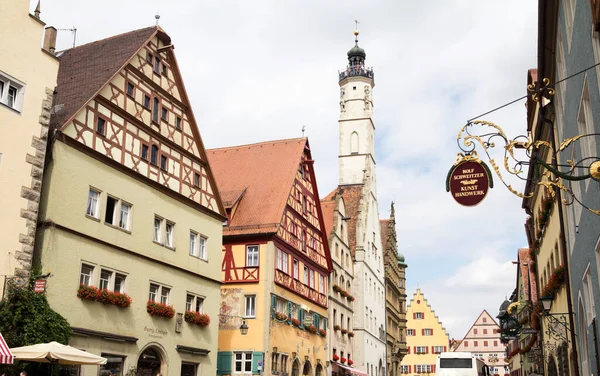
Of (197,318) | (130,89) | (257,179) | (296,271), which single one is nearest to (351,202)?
(257,179)

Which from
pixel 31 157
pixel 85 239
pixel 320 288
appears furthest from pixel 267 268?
pixel 31 157

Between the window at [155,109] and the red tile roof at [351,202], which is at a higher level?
the red tile roof at [351,202]


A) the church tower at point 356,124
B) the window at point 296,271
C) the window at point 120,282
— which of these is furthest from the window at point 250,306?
the church tower at point 356,124

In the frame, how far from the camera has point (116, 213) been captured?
69.6 feet

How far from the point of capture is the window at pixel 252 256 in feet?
102

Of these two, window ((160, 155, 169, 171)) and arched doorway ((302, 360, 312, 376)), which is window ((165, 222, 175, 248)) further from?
arched doorway ((302, 360, 312, 376))

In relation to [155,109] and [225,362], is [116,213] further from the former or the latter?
[225,362]

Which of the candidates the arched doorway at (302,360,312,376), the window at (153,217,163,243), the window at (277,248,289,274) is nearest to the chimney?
the window at (153,217,163,243)

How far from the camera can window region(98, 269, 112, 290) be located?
2036 centimetres

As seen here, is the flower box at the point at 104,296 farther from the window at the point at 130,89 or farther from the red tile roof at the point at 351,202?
the red tile roof at the point at 351,202

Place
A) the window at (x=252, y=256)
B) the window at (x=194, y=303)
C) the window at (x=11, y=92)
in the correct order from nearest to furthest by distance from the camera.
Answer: the window at (x=11, y=92) → the window at (x=194, y=303) → the window at (x=252, y=256)

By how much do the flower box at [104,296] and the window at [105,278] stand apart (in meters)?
0.36

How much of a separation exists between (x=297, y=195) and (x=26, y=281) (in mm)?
19380

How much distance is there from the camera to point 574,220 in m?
14.7
